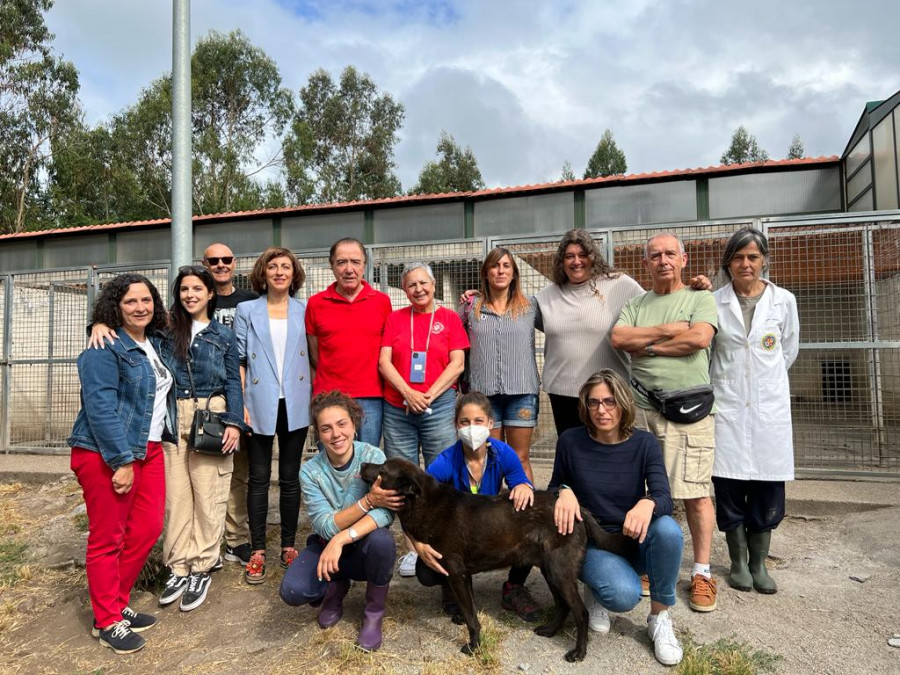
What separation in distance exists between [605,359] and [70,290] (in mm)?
7498

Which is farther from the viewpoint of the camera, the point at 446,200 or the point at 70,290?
the point at 446,200

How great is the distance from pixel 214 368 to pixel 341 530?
A: 1.31 metres

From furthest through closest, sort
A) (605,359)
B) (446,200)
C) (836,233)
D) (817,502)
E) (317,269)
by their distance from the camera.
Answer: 1. (446,200)
2. (317,269)
3. (836,233)
4. (817,502)
5. (605,359)

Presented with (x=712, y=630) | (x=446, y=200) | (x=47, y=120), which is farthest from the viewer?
(x=47, y=120)

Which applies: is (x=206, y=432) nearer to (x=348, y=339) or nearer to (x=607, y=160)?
(x=348, y=339)

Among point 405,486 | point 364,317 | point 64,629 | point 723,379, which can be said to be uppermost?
point 364,317

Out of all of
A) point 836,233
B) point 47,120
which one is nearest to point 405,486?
point 836,233

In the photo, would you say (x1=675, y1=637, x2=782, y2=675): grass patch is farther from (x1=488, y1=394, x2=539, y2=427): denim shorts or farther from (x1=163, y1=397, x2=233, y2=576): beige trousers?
(x1=163, y1=397, x2=233, y2=576): beige trousers

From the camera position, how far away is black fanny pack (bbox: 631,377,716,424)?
10.2ft

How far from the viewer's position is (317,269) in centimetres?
696

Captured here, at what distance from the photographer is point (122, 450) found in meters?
2.80

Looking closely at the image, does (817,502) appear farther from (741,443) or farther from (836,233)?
(836,233)

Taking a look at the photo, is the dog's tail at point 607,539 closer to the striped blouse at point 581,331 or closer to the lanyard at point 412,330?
the striped blouse at point 581,331

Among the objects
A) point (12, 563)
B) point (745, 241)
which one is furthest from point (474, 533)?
point (12, 563)
